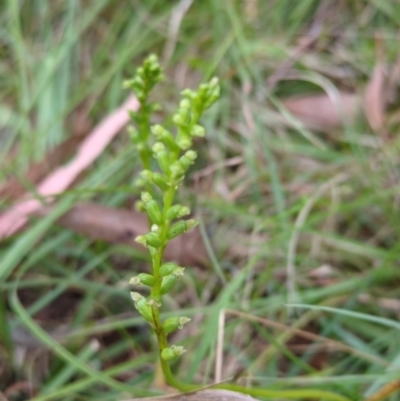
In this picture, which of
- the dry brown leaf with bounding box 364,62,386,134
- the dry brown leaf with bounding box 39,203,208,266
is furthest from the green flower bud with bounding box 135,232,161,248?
the dry brown leaf with bounding box 364,62,386,134

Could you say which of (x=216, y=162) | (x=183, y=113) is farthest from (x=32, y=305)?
(x=183, y=113)

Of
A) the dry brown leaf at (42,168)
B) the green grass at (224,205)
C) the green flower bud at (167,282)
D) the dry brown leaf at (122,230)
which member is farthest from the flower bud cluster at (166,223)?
the dry brown leaf at (42,168)

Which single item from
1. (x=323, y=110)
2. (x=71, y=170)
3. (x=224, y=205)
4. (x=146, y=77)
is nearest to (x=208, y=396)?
(x=146, y=77)

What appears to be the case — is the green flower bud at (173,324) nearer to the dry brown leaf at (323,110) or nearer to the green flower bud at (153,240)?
the green flower bud at (153,240)

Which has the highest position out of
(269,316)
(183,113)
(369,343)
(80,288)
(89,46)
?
(89,46)

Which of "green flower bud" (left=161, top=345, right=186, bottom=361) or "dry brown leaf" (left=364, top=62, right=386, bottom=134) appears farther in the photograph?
"dry brown leaf" (left=364, top=62, right=386, bottom=134)

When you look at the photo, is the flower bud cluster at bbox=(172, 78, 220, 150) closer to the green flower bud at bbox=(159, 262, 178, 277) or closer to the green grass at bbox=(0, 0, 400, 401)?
the green flower bud at bbox=(159, 262, 178, 277)

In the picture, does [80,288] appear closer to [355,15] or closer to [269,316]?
[269,316]
